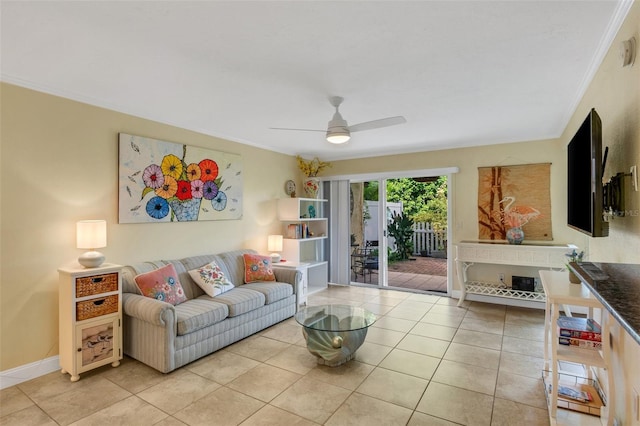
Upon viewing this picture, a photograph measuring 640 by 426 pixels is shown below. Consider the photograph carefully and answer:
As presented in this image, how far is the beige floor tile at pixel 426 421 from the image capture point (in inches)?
84.9

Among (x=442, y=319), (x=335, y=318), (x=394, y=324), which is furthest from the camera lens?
(x=442, y=319)

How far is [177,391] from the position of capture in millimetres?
2578

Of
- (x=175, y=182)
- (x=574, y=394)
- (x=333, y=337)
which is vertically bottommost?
(x=574, y=394)

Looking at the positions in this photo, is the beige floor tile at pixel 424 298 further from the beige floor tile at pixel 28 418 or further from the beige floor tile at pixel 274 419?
the beige floor tile at pixel 28 418

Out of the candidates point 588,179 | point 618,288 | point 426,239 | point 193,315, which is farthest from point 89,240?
point 426,239

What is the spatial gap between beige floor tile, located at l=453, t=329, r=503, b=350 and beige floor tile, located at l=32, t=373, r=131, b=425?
3.23 m

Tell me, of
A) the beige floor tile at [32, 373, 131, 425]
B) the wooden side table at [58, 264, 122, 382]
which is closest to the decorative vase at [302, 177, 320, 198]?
the wooden side table at [58, 264, 122, 382]

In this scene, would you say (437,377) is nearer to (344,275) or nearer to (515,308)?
(515,308)

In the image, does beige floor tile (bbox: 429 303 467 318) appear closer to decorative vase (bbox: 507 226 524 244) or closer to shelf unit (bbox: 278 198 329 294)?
decorative vase (bbox: 507 226 524 244)

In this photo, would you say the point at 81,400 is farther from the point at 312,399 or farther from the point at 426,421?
the point at 426,421

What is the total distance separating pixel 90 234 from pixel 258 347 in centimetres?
193

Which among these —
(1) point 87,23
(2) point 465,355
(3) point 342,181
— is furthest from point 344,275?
(1) point 87,23

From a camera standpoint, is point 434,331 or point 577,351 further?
point 434,331

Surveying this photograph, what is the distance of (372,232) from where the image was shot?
642cm
